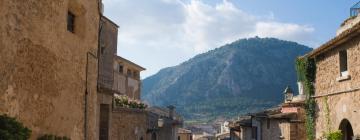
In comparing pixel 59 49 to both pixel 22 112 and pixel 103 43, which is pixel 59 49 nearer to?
pixel 22 112

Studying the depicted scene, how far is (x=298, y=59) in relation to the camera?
69.2ft

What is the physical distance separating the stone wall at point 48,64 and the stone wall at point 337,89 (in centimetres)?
851

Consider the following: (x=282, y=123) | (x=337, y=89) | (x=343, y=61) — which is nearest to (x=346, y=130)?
(x=337, y=89)

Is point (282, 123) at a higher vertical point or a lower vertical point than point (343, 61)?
lower

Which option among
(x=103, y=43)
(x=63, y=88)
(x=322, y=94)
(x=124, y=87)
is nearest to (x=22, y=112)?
(x=63, y=88)

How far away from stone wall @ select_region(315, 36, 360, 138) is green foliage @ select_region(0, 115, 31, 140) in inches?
425

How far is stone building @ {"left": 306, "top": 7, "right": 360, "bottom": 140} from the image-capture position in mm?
16047

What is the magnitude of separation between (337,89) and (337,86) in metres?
0.11

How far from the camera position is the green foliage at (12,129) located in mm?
8742

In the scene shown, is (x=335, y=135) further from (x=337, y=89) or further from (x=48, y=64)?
(x=48, y=64)

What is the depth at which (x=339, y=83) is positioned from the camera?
17516 millimetres

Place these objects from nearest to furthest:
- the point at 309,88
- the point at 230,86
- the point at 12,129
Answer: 1. the point at 12,129
2. the point at 309,88
3. the point at 230,86

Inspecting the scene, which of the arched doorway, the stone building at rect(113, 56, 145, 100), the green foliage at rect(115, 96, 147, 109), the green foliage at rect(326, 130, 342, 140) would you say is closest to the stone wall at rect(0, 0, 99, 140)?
the green foliage at rect(115, 96, 147, 109)

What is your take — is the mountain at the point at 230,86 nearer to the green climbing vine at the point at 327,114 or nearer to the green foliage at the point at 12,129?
the green climbing vine at the point at 327,114
